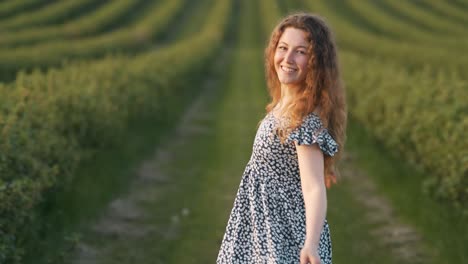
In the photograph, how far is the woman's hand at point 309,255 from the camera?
3213 mm

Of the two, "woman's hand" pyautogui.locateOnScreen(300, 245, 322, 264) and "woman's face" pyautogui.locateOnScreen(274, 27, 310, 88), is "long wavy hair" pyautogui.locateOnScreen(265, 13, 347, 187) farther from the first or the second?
"woman's hand" pyautogui.locateOnScreen(300, 245, 322, 264)

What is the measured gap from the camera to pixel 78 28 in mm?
39750

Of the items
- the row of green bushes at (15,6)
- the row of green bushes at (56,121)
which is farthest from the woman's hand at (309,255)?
the row of green bushes at (15,6)

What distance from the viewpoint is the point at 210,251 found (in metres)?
7.13

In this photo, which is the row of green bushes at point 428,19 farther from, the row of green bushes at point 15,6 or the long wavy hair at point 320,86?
the long wavy hair at point 320,86

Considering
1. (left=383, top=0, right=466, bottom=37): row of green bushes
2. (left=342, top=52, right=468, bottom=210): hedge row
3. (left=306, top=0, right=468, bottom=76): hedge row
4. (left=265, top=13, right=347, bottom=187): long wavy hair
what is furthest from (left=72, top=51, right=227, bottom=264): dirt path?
(left=383, top=0, right=466, bottom=37): row of green bushes

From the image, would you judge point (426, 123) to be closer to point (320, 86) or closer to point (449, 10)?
point (320, 86)

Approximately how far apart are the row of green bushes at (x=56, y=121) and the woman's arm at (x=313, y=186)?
242 cm

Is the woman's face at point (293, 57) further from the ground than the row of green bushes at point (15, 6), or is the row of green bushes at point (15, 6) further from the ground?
the row of green bushes at point (15, 6)

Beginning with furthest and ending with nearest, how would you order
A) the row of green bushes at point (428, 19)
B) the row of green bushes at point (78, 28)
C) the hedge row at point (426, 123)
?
the row of green bushes at point (428, 19) < the row of green bushes at point (78, 28) < the hedge row at point (426, 123)

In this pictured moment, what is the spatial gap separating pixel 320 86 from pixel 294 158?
361 mm

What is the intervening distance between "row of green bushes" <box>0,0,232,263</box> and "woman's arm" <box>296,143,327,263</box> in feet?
7.94

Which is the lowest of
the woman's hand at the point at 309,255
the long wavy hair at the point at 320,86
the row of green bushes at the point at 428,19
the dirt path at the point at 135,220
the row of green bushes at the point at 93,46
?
the dirt path at the point at 135,220

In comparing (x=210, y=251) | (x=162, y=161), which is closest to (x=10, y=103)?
(x=210, y=251)
